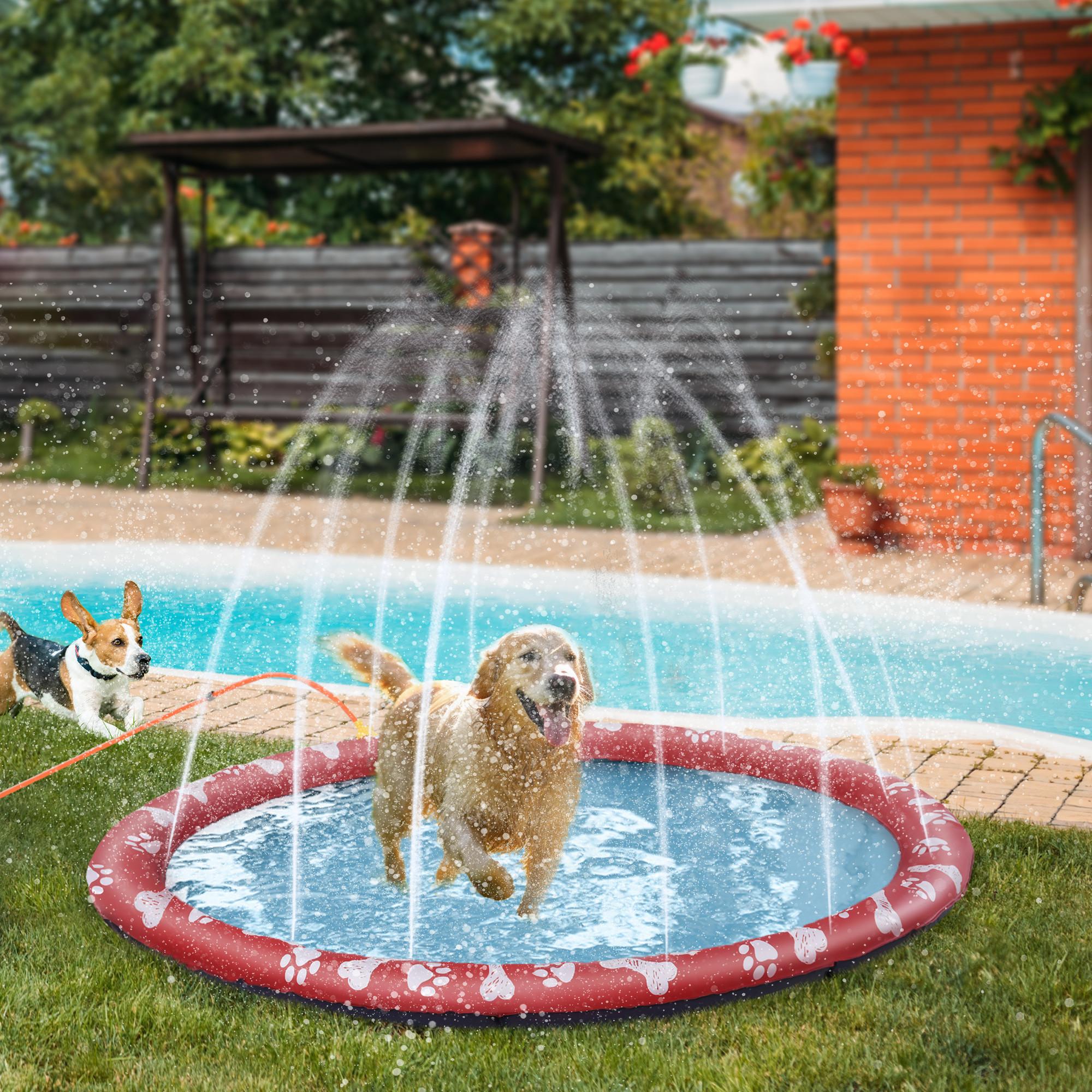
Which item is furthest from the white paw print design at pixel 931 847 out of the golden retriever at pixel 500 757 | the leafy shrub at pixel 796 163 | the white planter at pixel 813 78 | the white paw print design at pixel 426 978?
the leafy shrub at pixel 796 163

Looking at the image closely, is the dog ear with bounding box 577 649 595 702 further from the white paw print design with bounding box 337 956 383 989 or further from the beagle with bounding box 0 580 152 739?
the beagle with bounding box 0 580 152 739

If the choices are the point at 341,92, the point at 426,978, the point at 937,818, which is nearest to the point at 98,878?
the point at 426,978

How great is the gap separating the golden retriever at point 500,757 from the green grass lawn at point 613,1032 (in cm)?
50

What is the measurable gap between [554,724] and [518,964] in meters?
0.53

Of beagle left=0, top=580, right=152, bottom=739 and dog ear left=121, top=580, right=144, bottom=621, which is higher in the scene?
dog ear left=121, top=580, right=144, bottom=621

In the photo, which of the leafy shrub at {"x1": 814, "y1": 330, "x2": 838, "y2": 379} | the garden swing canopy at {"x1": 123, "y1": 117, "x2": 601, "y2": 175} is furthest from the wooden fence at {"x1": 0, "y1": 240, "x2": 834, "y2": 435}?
the garden swing canopy at {"x1": 123, "y1": 117, "x2": 601, "y2": 175}

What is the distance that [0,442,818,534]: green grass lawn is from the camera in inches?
A: 421

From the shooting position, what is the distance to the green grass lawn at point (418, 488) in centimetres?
1070

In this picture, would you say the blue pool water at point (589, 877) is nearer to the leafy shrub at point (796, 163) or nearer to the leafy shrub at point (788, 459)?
the leafy shrub at point (788, 459)

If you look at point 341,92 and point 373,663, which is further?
point 341,92

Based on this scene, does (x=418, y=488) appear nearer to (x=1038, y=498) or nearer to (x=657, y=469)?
(x=657, y=469)

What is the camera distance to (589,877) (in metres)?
4.05

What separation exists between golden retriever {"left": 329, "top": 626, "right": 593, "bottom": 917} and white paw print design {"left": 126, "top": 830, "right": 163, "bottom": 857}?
0.64 meters

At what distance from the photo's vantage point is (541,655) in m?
3.17
